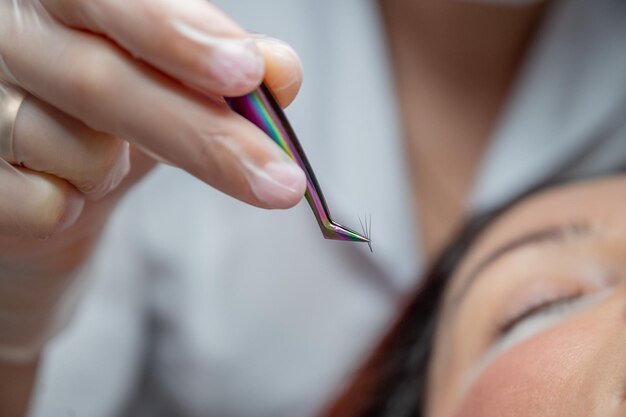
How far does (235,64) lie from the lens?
0.44 meters

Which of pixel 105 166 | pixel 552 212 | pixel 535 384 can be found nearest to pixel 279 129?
pixel 105 166

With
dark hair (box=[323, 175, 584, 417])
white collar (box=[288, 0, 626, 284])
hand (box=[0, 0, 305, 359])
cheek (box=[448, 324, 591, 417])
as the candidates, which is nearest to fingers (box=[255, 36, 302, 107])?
hand (box=[0, 0, 305, 359])

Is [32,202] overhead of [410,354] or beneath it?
overhead

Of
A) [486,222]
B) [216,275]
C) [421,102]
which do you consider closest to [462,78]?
[421,102]

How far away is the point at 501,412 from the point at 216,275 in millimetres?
626

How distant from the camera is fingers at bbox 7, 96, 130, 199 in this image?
519 millimetres

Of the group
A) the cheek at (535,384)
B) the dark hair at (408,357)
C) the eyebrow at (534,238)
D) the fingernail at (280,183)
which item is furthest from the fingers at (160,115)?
the dark hair at (408,357)

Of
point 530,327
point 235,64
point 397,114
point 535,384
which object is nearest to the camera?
point 235,64

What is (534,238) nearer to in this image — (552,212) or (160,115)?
(552,212)

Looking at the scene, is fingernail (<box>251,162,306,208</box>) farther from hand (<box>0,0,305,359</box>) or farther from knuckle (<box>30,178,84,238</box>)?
knuckle (<box>30,178,84,238</box>)

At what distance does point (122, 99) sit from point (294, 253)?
2.24 feet

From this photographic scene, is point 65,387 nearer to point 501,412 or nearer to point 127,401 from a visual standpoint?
point 127,401

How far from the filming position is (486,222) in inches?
35.9

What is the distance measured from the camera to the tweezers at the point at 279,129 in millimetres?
468
